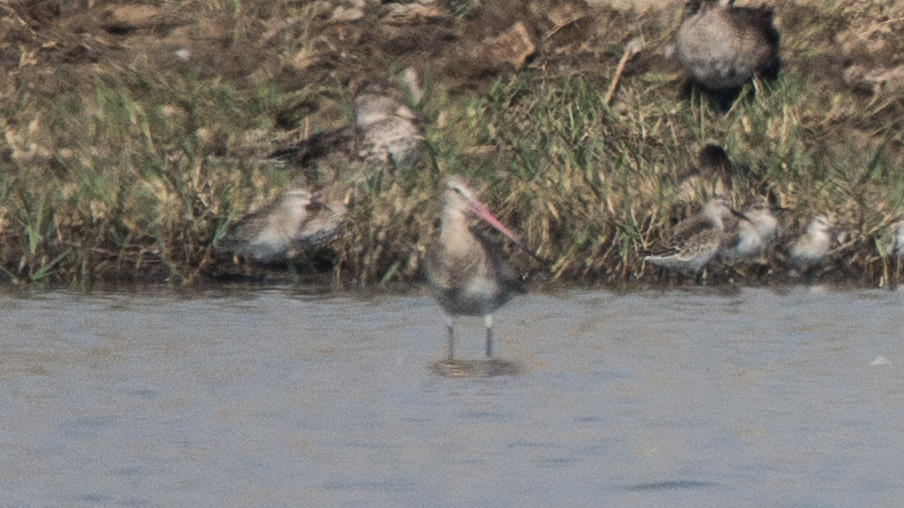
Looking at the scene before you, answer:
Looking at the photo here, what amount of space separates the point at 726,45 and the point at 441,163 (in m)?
2.99

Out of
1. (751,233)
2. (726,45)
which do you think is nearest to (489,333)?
(751,233)

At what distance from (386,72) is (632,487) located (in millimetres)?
8912

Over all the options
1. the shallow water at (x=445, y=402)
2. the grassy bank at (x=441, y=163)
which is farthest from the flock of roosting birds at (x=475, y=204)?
the shallow water at (x=445, y=402)

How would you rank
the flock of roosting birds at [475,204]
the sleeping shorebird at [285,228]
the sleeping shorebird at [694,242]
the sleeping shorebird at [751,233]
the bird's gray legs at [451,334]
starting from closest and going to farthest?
the bird's gray legs at [451,334] → the flock of roosting birds at [475,204] → the sleeping shorebird at [694,242] → the sleeping shorebird at [285,228] → the sleeping shorebird at [751,233]

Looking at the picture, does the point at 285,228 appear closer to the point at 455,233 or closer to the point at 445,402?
the point at 455,233

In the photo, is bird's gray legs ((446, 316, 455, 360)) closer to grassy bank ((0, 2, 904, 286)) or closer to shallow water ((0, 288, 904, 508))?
shallow water ((0, 288, 904, 508))

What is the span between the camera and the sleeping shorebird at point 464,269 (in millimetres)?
9164

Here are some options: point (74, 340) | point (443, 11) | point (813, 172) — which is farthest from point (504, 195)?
point (443, 11)

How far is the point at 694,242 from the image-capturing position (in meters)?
10.5

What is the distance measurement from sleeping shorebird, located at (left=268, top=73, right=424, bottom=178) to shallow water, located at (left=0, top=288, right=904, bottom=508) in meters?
1.85

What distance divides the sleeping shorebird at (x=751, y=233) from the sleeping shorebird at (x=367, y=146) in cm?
220

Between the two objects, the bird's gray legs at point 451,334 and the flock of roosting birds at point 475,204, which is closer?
the bird's gray legs at point 451,334

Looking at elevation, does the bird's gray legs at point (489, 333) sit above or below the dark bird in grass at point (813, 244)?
below

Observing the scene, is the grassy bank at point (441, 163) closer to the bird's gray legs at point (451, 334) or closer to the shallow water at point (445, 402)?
the shallow water at point (445, 402)
